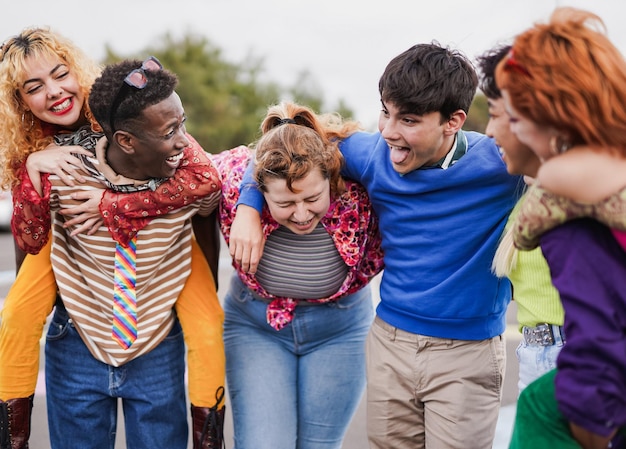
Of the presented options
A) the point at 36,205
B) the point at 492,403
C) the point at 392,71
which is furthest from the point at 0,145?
the point at 492,403

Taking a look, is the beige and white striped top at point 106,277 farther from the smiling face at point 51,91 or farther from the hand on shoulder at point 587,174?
the hand on shoulder at point 587,174

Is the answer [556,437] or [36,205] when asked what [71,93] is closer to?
[36,205]

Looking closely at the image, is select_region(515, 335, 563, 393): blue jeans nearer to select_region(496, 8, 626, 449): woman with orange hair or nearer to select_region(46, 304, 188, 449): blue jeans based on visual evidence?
select_region(496, 8, 626, 449): woman with orange hair

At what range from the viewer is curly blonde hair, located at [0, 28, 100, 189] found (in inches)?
108

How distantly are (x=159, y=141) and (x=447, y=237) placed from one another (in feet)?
3.61

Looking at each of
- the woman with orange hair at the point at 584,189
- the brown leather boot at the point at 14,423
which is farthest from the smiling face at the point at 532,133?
the brown leather boot at the point at 14,423

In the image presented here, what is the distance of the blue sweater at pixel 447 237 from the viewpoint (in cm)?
260

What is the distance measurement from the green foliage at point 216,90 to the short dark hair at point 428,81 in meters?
25.3

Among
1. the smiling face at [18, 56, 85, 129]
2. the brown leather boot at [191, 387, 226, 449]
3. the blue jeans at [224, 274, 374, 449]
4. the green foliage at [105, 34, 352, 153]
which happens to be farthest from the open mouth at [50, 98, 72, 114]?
the green foliage at [105, 34, 352, 153]

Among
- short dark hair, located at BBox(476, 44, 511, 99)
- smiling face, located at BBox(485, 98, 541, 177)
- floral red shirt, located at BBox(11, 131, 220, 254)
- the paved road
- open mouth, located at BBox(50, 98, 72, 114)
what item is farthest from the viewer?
the paved road

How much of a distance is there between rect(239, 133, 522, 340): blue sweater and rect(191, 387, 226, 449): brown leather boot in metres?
0.78

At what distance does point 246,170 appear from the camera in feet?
9.59

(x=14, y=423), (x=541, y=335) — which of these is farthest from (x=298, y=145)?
(x=14, y=423)

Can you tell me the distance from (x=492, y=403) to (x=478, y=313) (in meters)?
0.36
